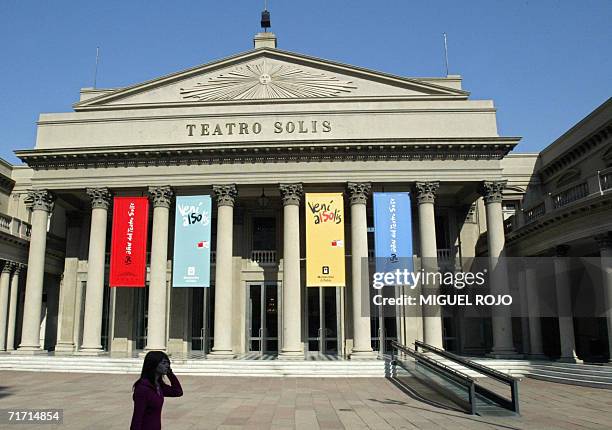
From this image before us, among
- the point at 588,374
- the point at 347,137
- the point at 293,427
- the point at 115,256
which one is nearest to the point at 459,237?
the point at 347,137

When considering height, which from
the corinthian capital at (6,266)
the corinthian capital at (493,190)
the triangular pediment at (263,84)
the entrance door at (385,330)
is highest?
the triangular pediment at (263,84)

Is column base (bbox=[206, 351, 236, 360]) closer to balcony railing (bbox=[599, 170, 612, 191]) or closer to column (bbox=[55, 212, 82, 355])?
column (bbox=[55, 212, 82, 355])

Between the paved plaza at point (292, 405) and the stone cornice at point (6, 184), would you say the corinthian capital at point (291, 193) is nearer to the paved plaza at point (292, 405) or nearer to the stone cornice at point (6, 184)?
the paved plaza at point (292, 405)

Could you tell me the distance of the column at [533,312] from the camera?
75.5ft

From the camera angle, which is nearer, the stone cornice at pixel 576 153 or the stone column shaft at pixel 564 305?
the stone column shaft at pixel 564 305

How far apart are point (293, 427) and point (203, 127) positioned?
18.2 meters

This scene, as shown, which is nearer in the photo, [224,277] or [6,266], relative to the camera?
[224,277]

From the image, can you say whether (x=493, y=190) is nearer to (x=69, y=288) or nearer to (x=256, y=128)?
(x=256, y=128)

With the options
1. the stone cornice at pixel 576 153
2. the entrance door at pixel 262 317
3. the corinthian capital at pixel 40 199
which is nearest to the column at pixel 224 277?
the entrance door at pixel 262 317

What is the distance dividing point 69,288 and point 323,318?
13794 mm

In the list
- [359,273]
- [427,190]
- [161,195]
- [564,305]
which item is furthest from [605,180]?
[161,195]

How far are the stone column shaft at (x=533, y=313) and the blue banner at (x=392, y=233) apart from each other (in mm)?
5487

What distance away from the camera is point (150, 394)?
4.93 meters

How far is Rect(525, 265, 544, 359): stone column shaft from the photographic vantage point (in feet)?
75.5
